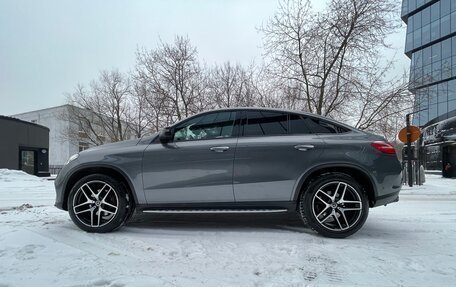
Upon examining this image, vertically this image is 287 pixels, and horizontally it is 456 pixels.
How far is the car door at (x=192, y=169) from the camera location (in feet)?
14.7

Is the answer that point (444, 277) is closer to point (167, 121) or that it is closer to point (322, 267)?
point (322, 267)

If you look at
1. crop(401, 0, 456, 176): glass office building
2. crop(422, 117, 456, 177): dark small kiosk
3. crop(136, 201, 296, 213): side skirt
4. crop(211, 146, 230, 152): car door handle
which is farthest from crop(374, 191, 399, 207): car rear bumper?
crop(401, 0, 456, 176): glass office building

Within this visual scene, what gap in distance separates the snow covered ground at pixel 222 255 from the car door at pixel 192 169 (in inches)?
20.6

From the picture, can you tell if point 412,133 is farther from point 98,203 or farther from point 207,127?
point 98,203

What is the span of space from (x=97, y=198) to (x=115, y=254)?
1.07 m

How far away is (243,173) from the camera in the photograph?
175 inches

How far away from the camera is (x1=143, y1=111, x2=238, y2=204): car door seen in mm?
4480

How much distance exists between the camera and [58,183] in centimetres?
486

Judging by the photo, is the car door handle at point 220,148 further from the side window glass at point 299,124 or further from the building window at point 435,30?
the building window at point 435,30

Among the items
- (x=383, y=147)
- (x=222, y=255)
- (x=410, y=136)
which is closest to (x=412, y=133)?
(x=410, y=136)

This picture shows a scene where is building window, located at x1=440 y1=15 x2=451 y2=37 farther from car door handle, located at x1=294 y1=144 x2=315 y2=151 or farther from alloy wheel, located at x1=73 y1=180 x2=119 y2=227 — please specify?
alloy wheel, located at x1=73 y1=180 x2=119 y2=227

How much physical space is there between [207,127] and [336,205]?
76.3 inches

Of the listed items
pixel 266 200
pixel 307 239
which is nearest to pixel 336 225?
pixel 307 239

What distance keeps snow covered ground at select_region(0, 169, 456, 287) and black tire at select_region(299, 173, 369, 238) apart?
16cm
